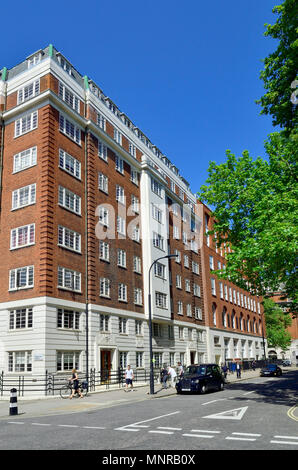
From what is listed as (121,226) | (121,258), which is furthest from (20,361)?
(121,226)

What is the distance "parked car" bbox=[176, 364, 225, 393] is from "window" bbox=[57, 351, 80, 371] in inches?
277

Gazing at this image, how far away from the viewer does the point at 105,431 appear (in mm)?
11750

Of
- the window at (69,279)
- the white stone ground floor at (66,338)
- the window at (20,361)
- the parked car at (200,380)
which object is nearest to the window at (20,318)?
the white stone ground floor at (66,338)

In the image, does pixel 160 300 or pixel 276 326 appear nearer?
pixel 160 300

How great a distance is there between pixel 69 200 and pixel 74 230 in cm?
222

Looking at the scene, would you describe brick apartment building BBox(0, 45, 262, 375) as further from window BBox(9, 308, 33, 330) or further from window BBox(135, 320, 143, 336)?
window BBox(135, 320, 143, 336)

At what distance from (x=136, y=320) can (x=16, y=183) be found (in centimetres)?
1530

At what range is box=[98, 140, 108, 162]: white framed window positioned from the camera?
34719 mm

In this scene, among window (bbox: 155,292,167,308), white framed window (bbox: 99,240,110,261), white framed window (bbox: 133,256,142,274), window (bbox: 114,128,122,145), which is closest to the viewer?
white framed window (bbox: 99,240,110,261)

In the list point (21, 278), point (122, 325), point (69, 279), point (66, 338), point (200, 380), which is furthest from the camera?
point (122, 325)

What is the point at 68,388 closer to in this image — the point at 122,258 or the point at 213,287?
the point at 122,258

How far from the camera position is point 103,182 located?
34.5 metres

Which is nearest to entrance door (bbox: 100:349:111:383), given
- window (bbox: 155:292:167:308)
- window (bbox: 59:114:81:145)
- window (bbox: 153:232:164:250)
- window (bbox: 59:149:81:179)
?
window (bbox: 155:292:167:308)
